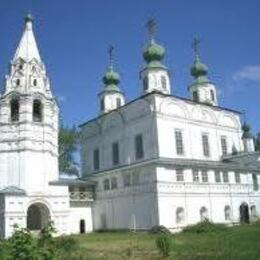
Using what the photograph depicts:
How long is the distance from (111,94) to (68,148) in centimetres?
1132

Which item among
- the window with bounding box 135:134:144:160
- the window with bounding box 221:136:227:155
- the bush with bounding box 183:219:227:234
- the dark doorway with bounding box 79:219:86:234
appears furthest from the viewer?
the window with bounding box 221:136:227:155

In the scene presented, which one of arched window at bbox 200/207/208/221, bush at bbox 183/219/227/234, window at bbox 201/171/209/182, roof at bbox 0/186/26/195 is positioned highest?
window at bbox 201/171/209/182

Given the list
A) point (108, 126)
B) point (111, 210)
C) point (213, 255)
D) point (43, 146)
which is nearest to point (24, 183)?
point (43, 146)

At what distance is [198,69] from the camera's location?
134ft

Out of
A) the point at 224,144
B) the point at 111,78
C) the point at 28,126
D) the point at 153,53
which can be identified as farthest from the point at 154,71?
the point at 28,126

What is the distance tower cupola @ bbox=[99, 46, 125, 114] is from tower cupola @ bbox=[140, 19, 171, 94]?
174 inches

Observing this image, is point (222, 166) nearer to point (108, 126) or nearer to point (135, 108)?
point (135, 108)

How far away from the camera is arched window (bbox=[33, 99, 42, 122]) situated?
32.0 m

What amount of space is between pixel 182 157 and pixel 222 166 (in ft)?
10.9

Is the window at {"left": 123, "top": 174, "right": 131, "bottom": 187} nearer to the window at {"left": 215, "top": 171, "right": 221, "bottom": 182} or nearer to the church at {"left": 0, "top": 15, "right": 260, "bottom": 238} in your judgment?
the church at {"left": 0, "top": 15, "right": 260, "bottom": 238}

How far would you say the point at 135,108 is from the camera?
34.1m

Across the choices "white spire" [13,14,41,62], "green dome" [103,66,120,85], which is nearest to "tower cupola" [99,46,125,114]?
"green dome" [103,66,120,85]

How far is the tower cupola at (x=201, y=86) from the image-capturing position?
40156mm

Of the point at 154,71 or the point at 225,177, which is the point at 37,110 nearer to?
the point at 154,71
